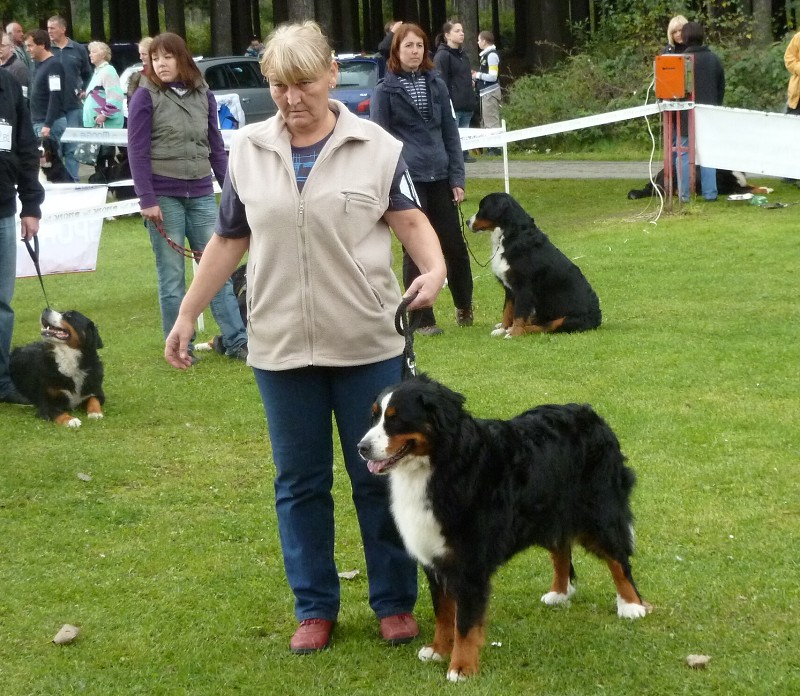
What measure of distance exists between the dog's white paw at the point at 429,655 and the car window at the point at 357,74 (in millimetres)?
18532

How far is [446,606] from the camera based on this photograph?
3.88 metres

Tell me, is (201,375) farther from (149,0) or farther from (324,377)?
(149,0)

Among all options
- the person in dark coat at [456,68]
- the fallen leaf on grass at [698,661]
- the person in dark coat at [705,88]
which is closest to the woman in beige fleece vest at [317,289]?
the fallen leaf on grass at [698,661]

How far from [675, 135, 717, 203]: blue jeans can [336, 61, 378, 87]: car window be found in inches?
345

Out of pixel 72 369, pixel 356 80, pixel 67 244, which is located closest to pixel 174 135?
pixel 72 369

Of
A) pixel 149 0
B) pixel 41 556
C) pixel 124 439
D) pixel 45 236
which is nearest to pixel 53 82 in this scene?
pixel 45 236

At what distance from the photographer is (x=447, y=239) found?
28.8 ft

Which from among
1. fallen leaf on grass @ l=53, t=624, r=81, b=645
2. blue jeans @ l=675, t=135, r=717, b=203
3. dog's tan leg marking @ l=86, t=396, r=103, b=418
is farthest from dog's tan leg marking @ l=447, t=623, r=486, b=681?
blue jeans @ l=675, t=135, r=717, b=203

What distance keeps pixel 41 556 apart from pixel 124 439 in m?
1.86

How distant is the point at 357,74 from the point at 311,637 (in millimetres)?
19040

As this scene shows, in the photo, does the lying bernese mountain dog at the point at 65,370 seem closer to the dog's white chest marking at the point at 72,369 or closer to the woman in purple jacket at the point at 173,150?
the dog's white chest marking at the point at 72,369

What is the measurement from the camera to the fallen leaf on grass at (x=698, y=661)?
378cm

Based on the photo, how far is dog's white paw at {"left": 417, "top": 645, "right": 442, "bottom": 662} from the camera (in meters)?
3.89

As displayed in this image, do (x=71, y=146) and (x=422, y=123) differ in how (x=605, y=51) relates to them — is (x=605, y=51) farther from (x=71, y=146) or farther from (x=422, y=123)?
(x=422, y=123)
